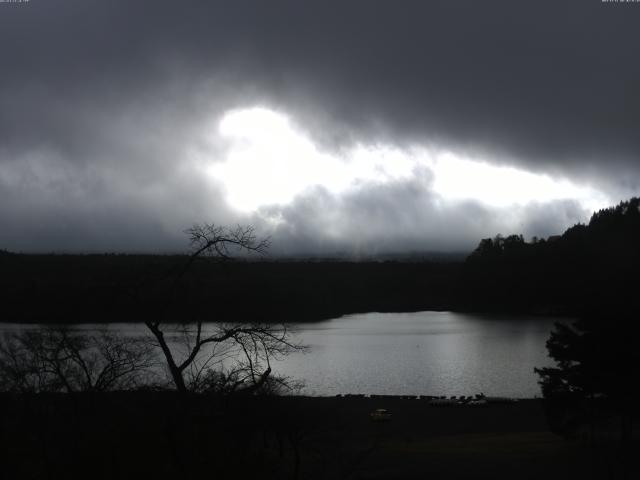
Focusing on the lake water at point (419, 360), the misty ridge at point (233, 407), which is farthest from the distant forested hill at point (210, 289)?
the lake water at point (419, 360)

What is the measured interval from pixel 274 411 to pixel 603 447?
10.1m

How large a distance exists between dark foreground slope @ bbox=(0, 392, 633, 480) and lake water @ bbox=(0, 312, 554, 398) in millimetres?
6361

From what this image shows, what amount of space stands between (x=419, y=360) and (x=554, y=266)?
248 feet

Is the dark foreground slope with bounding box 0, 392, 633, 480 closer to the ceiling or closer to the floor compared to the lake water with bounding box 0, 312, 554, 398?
closer to the ceiling

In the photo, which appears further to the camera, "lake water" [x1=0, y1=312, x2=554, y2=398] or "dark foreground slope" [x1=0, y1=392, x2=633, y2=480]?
"lake water" [x1=0, y1=312, x2=554, y2=398]

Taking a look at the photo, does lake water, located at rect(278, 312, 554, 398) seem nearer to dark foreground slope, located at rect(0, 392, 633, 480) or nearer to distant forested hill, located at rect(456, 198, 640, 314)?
dark foreground slope, located at rect(0, 392, 633, 480)

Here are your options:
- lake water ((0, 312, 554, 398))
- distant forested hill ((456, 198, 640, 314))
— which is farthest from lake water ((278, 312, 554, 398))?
distant forested hill ((456, 198, 640, 314))

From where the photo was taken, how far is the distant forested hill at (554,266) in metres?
111

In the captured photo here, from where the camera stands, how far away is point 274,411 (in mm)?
18531

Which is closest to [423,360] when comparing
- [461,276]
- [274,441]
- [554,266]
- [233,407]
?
[274,441]

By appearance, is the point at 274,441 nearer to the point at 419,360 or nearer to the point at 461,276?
the point at 419,360

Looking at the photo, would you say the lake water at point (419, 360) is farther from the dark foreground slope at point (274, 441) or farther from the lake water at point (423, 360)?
the dark foreground slope at point (274, 441)

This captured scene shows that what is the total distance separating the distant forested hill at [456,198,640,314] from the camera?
364ft

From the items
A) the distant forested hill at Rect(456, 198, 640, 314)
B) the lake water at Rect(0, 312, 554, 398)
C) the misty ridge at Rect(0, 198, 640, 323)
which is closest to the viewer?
the lake water at Rect(0, 312, 554, 398)
